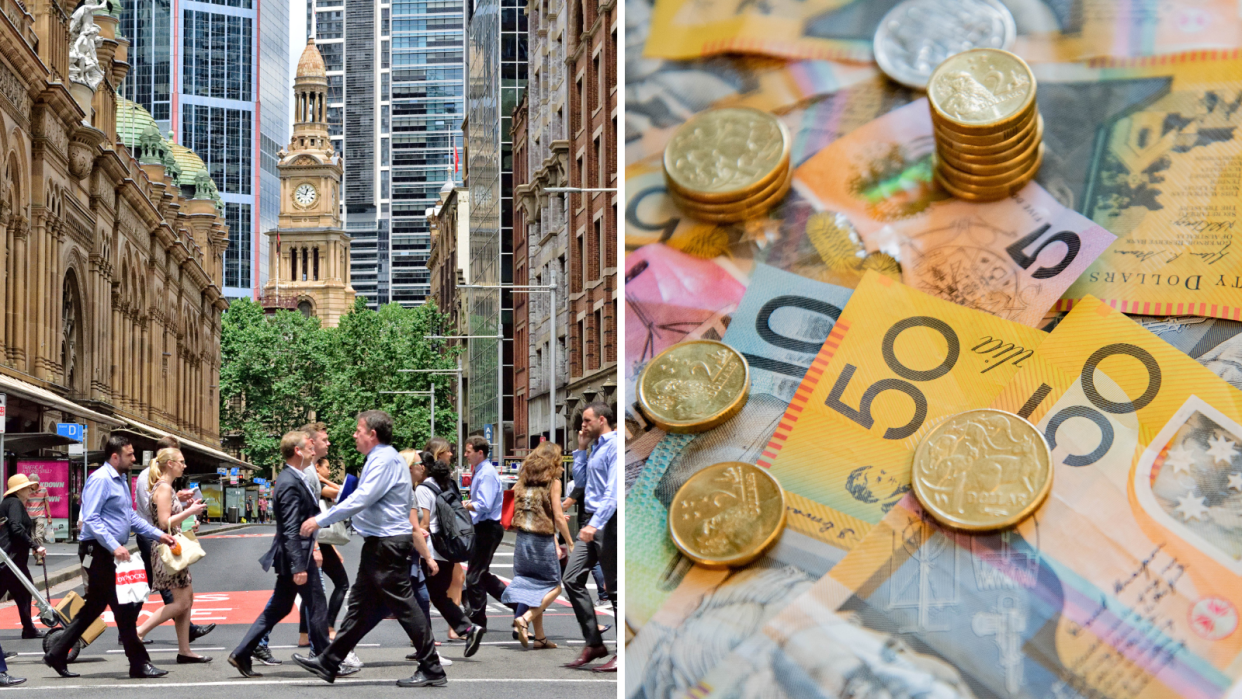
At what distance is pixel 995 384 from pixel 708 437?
0.70 m

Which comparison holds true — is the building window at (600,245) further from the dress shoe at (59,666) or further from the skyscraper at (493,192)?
the dress shoe at (59,666)

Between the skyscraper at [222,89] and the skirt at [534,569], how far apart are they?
171782mm

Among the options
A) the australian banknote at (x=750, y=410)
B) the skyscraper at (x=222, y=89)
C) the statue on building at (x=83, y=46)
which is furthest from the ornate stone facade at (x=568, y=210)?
the skyscraper at (x=222, y=89)

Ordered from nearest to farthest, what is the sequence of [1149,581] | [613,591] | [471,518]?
[1149,581]
[613,591]
[471,518]

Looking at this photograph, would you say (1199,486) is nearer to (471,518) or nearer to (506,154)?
(471,518)

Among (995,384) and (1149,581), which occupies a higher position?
(995,384)

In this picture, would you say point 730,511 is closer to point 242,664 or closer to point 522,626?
point 242,664

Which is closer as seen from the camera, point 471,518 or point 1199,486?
point 1199,486

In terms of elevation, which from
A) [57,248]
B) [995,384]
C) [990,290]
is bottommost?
[995,384]

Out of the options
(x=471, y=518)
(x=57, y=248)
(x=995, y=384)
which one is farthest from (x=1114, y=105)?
(x=57, y=248)

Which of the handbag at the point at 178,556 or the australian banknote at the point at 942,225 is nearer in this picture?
the australian banknote at the point at 942,225

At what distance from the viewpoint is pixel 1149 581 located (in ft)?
11.6

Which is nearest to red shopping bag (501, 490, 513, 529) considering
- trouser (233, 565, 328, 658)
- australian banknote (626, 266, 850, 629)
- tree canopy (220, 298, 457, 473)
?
trouser (233, 565, 328, 658)

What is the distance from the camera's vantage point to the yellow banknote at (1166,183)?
357 cm
